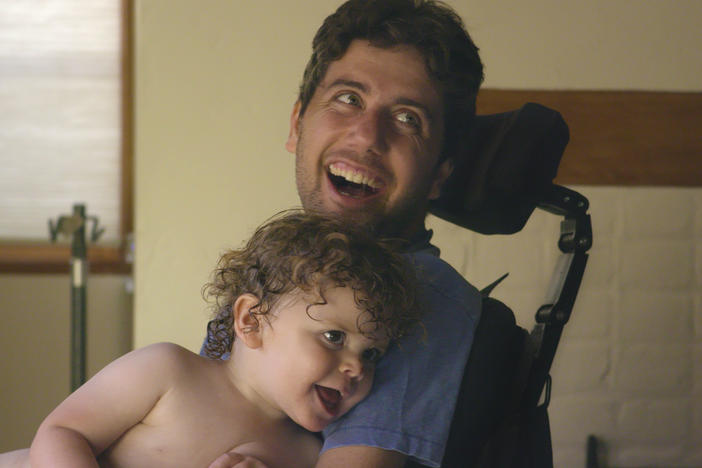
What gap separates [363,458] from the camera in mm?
919

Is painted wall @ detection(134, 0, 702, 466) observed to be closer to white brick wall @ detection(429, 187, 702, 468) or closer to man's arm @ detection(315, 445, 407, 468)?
white brick wall @ detection(429, 187, 702, 468)

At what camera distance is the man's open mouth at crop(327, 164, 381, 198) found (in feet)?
3.85

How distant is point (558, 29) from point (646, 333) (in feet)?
2.80

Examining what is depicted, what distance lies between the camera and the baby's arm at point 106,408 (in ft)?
3.16

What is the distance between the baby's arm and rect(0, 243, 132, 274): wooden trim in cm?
186

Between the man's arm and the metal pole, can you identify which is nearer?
the man's arm

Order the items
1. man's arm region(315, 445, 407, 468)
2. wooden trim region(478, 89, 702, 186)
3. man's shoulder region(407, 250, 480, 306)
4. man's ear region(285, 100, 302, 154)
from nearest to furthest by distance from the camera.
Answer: man's arm region(315, 445, 407, 468), man's shoulder region(407, 250, 480, 306), man's ear region(285, 100, 302, 154), wooden trim region(478, 89, 702, 186)

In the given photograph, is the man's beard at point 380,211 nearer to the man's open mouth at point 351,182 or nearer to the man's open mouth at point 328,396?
the man's open mouth at point 351,182

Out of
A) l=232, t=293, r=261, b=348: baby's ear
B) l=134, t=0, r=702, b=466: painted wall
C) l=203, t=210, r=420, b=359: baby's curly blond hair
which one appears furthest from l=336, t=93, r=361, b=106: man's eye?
l=134, t=0, r=702, b=466: painted wall

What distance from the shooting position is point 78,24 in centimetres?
278

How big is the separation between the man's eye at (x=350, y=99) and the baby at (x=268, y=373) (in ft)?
0.79

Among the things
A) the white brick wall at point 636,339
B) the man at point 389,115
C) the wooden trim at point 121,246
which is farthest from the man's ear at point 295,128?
the wooden trim at point 121,246

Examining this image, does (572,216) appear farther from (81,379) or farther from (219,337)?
(81,379)

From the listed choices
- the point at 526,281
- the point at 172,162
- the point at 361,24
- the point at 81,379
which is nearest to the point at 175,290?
the point at 172,162
